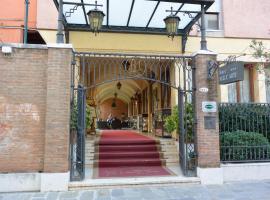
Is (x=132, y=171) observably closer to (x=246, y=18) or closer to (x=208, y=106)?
(x=208, y=106)

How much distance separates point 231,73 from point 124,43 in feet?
14.6

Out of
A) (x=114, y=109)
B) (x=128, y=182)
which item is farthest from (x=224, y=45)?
(x=114, y=109)

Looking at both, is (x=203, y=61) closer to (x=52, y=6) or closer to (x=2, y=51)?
(x=2, y=51)

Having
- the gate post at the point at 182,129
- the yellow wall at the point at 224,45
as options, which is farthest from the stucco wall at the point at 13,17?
the gate post at the point at 182,129

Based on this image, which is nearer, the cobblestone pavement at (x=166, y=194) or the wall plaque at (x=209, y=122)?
the cobblestone pavement at (x=166, y=194)

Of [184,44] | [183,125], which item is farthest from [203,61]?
[184,44]

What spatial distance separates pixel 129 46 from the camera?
9.84 m

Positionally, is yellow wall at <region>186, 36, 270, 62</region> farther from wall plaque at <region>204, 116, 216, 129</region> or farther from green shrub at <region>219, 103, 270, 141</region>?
wall plaque at <region>204, 116, 216, 129</region>

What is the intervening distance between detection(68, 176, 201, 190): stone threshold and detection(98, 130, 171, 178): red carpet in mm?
450

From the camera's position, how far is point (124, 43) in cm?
986

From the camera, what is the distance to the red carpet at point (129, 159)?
293 inches

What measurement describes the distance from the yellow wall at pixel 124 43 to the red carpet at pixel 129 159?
3328 millimetres

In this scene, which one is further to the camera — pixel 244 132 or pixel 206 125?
pixel 244 132

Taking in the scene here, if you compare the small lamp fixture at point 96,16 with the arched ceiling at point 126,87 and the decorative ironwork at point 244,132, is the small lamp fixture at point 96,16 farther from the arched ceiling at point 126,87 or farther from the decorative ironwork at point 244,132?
the arched ceiling at point 126,87
